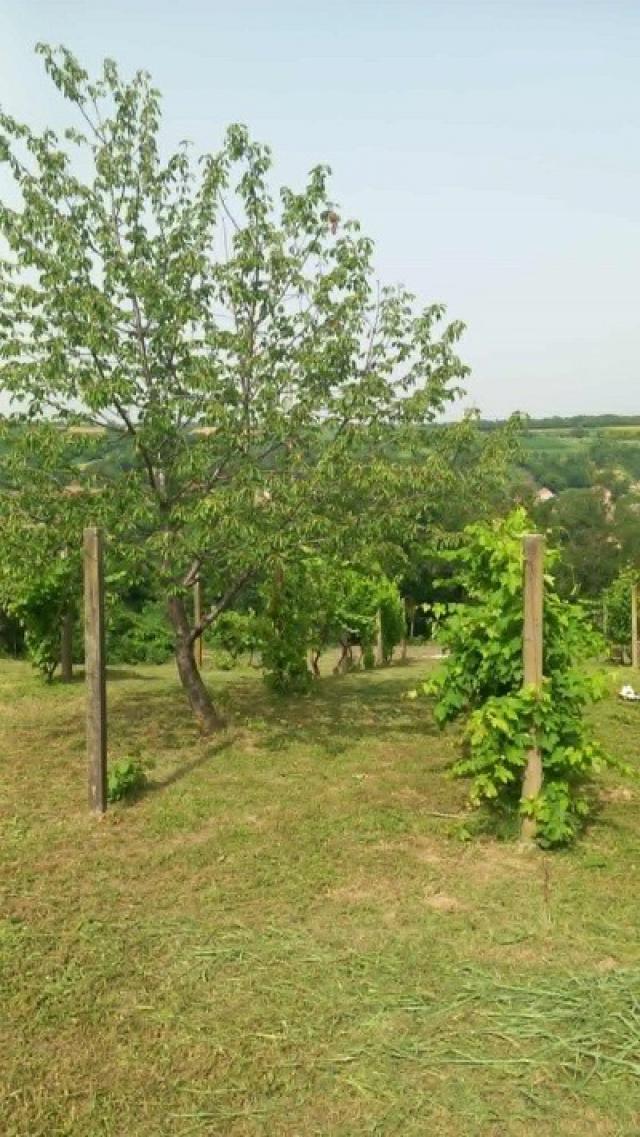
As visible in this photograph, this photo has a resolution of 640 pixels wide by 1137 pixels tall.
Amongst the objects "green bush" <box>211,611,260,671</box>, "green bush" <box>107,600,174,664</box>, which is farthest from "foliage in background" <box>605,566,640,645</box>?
"green bush" <box>211,611,260,671</box>

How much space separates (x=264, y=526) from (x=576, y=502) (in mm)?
54618

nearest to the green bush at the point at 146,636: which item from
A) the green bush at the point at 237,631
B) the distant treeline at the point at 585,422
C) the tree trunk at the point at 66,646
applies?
the green bush at the point at 237,631

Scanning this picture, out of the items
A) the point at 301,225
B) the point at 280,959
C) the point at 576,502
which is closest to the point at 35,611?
the point at 301,225

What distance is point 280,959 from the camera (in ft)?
15.5

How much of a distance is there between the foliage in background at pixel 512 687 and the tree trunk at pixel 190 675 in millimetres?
3421

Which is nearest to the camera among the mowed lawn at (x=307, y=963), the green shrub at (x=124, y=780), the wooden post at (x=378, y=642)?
the mowed lawn at (x=307, y=963)

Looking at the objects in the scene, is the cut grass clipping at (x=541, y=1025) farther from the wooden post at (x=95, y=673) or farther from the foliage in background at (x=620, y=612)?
the foliage in background at (x=620, y=612)

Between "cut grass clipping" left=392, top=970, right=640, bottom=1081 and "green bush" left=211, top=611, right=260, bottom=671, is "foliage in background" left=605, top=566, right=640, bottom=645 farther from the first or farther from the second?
"cut grass clipping" left=392, top=970, right=640, bottom=1081

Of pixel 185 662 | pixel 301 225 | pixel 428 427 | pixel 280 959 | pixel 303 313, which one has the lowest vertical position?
pixel 280 959

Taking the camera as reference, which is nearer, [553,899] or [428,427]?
[553,899]

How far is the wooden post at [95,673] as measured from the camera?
7059 mm

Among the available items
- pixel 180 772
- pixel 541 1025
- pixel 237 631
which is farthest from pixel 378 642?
pixel 541 1025

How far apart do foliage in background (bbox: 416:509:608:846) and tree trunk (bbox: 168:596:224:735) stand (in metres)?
3.42

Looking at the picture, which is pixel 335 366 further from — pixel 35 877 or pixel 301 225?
pixel 35 877
